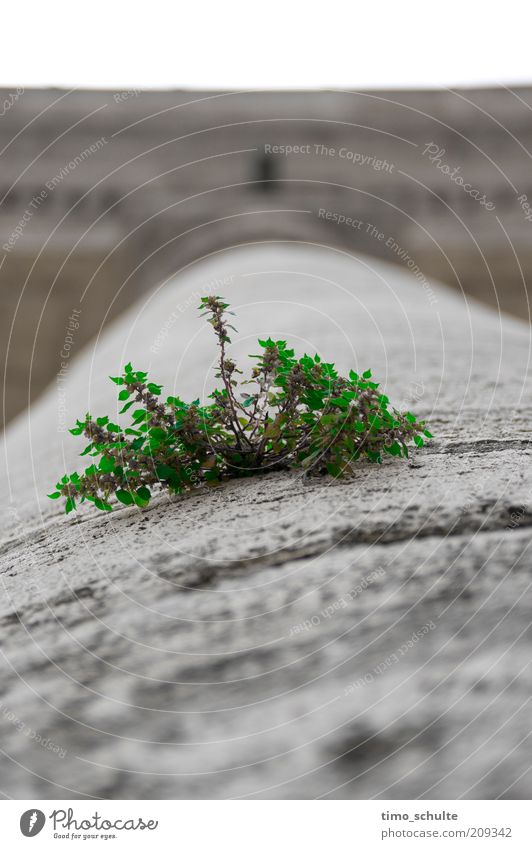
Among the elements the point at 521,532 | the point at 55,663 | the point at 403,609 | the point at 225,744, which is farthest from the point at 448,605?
the point at 55,663

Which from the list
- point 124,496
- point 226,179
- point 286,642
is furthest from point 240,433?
point 226,179

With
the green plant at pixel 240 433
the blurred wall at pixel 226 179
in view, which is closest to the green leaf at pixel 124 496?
the green plant at pixel 240 433

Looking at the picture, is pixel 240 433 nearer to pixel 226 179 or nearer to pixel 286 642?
pixel 286 642

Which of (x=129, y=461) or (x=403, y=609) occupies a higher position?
(x=129, y=461)

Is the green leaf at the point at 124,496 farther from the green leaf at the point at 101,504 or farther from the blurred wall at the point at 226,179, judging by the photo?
the blurred wall at the point at 226,179

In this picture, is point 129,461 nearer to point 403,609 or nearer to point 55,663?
point 55,663

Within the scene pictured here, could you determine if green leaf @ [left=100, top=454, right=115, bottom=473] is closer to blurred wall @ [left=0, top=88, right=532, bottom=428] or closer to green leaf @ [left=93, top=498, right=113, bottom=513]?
green leaf @ [left=93, top=498, right=113, bottom=513]
